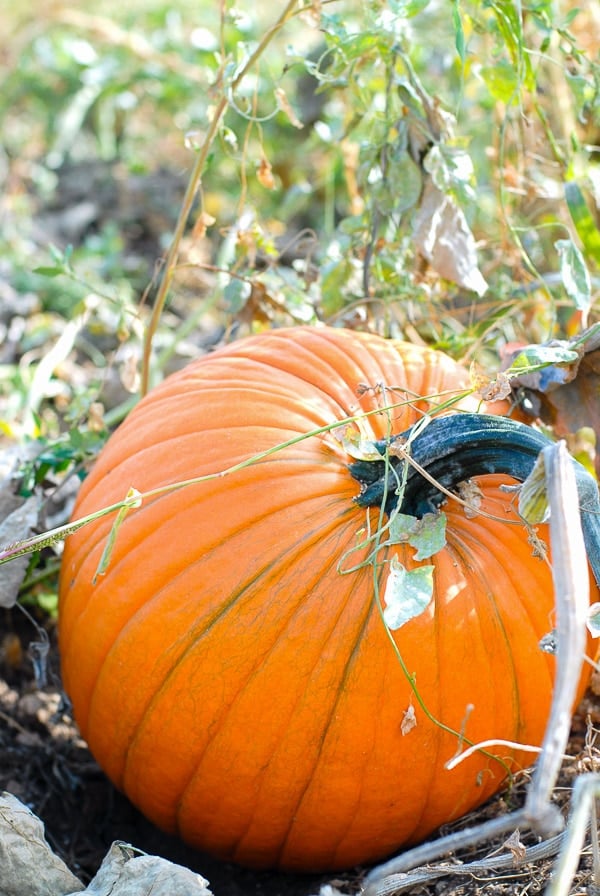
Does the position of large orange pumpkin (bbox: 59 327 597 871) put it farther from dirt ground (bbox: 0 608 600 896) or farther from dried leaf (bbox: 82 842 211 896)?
dried leaf (bbox: 82 842 211 896)

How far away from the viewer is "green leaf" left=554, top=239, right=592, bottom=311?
209 cm

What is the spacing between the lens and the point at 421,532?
5.69ft

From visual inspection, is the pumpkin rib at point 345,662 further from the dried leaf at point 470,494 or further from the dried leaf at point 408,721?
the dried leaf at point 470,494

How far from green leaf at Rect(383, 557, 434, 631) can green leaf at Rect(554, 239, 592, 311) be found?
2.51 ft

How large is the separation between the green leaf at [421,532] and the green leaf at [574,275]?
632mm

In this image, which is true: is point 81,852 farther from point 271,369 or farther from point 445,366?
point 445,366

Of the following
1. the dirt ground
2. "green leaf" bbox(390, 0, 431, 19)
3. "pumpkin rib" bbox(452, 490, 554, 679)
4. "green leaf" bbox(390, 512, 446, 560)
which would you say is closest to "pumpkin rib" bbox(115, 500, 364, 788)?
"green leaf" bbox(390, 512, 446, 560)

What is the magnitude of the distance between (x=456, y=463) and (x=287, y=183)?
11.0 ft

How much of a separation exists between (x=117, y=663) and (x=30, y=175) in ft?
11.7

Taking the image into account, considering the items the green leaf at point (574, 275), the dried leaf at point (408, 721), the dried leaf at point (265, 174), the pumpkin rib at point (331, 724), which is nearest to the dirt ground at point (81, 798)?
the pumpkin rib at point (331, 724)

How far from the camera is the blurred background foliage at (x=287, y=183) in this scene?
226 centimetres

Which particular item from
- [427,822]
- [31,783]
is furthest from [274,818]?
[31,783]

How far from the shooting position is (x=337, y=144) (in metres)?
2.80

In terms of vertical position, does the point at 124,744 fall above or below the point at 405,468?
below
